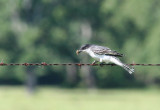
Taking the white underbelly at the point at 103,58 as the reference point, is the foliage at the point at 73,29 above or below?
above

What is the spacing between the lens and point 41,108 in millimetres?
36312

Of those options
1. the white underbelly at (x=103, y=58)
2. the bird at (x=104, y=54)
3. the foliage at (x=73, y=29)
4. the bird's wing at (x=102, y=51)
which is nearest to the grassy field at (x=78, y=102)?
the foliage at (x=73, y=29)

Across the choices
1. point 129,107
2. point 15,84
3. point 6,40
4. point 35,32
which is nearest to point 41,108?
point 129,107

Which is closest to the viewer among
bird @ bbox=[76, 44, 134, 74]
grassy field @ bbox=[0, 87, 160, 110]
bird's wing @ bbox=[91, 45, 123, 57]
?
bird @ bbox=[76, 44, 134, 74]

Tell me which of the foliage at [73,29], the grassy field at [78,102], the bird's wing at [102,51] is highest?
the foliage at [73,29]

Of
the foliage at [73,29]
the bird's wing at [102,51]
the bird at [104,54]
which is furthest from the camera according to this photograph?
the foliage at [73,29]

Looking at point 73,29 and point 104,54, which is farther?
point 73,29

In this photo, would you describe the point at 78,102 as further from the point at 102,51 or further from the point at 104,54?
the point at 104,54

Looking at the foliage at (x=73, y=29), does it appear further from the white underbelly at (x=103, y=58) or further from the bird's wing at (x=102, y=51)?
the white underbelly at (x=103, y=58)

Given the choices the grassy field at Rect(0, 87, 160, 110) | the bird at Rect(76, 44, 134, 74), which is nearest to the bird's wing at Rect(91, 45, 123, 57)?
the bird at Rect(76, 44, 134, 74)

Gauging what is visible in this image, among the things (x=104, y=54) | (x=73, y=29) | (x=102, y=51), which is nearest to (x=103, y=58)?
(x=104, y=54)

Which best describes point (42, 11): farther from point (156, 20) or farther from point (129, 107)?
point (129, 107)

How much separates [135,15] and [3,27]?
425 inches

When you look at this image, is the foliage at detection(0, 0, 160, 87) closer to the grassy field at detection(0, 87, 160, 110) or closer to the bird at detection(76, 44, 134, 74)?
the grassy field at detection(0, 87, 160, 110)
